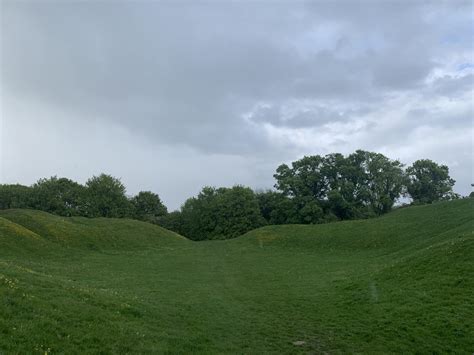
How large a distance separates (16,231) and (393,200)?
7889 centimetres

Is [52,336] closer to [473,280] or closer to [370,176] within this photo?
[473,280]

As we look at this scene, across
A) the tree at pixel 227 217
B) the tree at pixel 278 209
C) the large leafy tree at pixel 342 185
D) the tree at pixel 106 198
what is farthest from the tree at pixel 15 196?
the large leafy tree at pixel 342 185

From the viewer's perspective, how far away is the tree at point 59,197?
96.4 metres

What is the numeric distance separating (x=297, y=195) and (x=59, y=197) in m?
55.4

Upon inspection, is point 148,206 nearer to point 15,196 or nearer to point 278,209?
point 15,196

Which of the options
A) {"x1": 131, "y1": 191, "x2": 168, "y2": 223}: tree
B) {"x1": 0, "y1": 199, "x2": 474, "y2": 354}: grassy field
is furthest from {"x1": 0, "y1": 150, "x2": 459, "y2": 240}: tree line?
{"x1": 0, "y1": 199, "x2": 474, "y2": 354}: grassy field

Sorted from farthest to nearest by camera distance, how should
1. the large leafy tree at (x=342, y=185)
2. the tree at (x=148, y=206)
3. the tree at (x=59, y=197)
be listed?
the tree at (x=148, y=206) < the tree at (x=59, y=197) < the large leafy tree at (x=342, y=185)

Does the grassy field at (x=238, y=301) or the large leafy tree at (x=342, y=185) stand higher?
the large leafy tree at (x=342, y=185)

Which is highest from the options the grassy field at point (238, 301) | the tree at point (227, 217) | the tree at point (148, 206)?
the tree at point (148, 206)

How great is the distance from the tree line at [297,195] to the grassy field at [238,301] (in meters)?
49.4

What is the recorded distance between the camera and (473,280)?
19.4m

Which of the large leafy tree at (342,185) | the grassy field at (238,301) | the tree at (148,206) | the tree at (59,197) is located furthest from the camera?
the tree at (148,206)

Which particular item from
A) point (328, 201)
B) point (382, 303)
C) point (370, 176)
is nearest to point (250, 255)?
point (382, 303)

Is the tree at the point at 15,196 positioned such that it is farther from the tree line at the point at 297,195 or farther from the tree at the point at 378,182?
the tree at the point at 378,182
